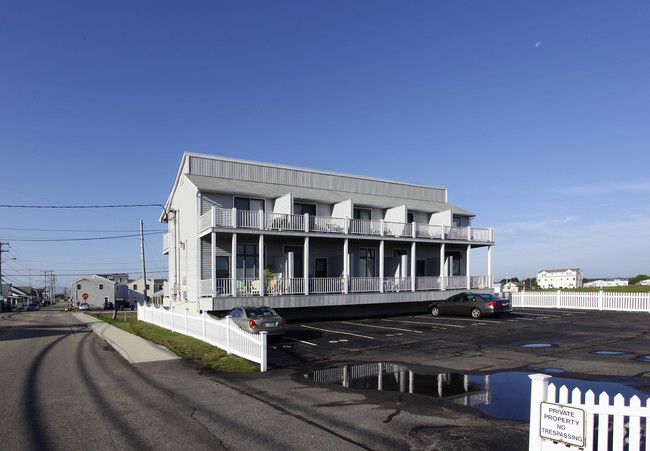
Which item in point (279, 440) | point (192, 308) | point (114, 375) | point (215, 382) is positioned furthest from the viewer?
point (192, 308)

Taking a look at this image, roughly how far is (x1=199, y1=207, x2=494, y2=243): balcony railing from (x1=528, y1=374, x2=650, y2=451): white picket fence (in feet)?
60.1

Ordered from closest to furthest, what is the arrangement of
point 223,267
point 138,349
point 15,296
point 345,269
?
point 138,349, point 223,267, point 345,269, point 15,296

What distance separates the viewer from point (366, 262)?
94.3 feet

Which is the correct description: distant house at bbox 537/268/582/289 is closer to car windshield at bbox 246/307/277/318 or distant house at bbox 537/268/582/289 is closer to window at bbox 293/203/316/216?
window at bbox 293/203/316/216

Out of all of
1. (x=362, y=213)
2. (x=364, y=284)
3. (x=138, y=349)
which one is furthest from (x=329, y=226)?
(x=138, y=349)

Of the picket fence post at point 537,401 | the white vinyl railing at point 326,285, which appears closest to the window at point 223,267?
the white vinyl railing at point 326,285

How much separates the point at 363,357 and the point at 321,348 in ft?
6.83

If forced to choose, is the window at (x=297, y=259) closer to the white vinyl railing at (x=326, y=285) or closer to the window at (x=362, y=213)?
the white vinyl railing at (x=326, y=285)

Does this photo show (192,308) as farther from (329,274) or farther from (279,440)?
(279,440)

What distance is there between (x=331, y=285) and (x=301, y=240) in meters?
3.28

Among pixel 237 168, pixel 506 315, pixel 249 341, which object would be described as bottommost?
pixel 506 315

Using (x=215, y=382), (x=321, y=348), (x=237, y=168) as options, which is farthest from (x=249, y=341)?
(x=237, y=168)

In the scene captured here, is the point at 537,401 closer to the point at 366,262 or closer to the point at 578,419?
the point at 578,419

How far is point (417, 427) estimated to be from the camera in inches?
249
